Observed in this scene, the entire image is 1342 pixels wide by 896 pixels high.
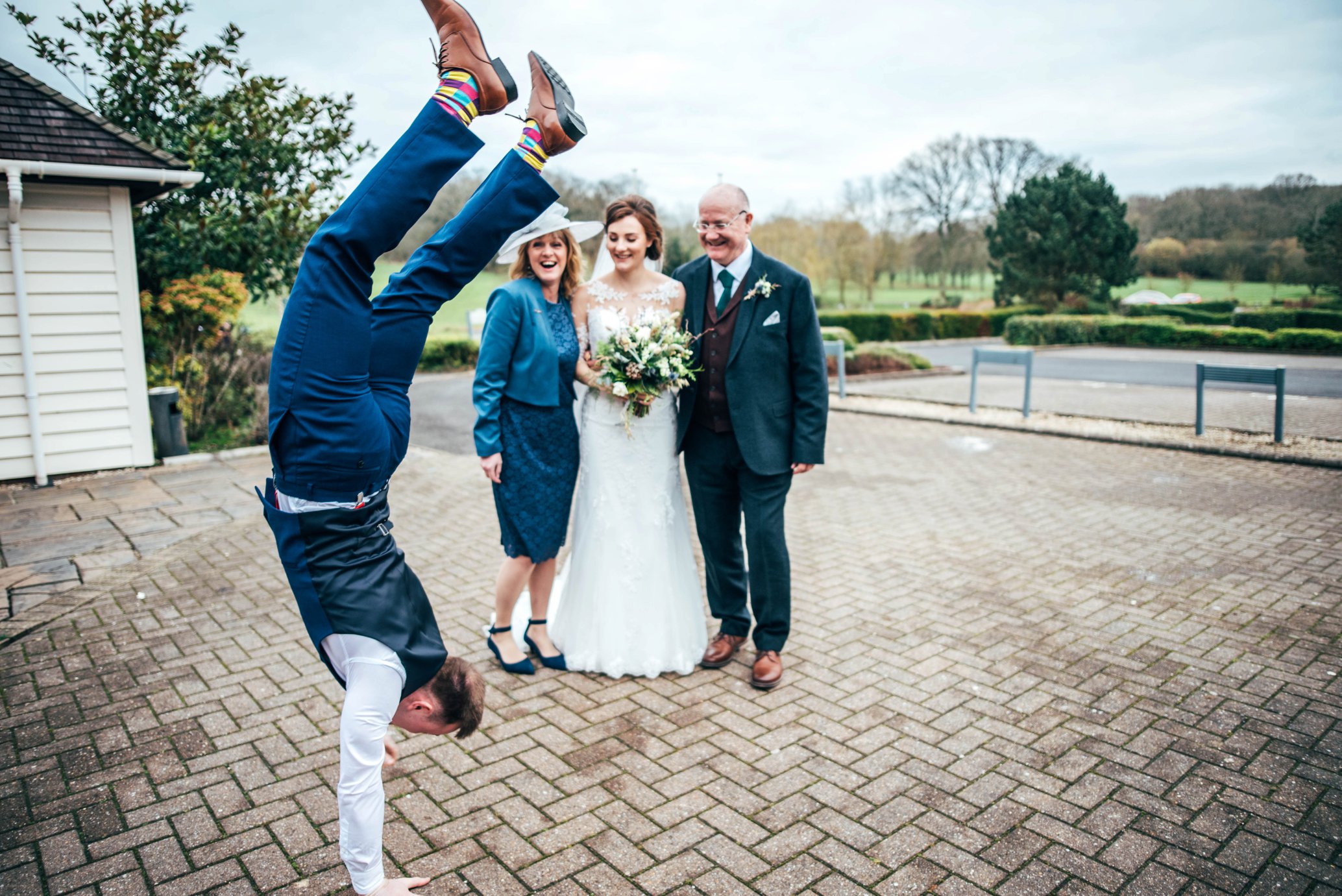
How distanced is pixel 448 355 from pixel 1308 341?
82.4 ft

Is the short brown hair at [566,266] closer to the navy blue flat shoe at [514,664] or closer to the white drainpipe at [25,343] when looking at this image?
the navy blue flat shoe at [514,664]

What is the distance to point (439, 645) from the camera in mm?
2342

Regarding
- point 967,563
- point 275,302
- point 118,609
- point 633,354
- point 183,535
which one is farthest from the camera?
point 275,302

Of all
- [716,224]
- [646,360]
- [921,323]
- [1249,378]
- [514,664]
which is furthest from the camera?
[921,323]

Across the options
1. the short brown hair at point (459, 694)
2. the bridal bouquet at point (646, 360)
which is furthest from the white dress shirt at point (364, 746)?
the bridal bouquet at point (646, 360)

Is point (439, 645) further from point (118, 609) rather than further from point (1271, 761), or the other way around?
point (118, 609)

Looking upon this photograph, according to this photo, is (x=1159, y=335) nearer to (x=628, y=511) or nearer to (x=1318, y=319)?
(x=1318, y=319)

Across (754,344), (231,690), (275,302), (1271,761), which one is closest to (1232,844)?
(1271,761)

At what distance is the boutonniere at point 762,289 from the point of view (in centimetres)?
392

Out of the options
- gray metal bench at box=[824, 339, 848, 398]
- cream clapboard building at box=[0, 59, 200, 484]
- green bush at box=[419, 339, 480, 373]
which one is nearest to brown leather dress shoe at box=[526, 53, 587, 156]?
cream clapboard building at box=[0, 59, 200, 484]

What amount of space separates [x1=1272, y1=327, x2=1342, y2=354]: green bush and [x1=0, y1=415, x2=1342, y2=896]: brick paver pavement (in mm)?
23206

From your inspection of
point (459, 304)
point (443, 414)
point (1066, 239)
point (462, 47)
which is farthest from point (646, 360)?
point (459, 304)

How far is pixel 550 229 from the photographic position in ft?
12.8

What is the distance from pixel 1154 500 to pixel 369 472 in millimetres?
7735
